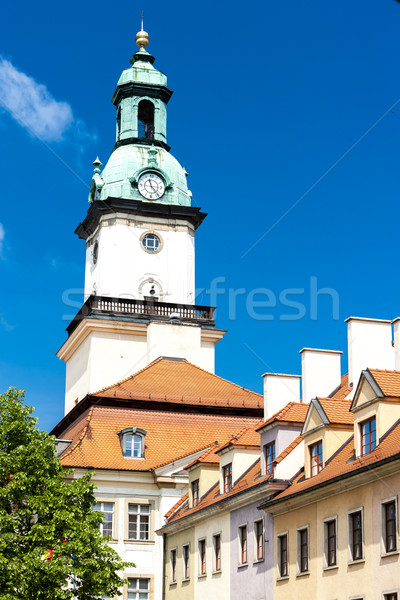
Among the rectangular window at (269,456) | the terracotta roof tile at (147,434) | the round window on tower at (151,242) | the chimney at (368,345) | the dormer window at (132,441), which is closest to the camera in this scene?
the chimney at (368,345)

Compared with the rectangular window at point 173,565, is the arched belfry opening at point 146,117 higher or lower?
higher

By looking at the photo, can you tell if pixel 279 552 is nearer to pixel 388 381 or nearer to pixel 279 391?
pixel 388 381

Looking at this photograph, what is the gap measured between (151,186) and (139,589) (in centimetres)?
3164

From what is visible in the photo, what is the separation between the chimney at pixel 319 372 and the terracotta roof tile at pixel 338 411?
5.47 meters

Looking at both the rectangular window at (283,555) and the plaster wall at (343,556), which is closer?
the plaster wall at (343,556)

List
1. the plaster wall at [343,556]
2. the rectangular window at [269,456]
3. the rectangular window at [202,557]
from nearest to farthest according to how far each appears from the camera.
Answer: the plaster wall at [343,556] → the rectangular window at [269,456] → the rectangular window at [202,557]

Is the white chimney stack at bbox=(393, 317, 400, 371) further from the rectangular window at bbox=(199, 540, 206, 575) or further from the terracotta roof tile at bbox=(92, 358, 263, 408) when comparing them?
the terracotta roof tile at bbox=(92, 358, 263, 408)

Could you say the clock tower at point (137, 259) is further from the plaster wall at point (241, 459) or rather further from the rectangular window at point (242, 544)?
the rectangular window at point (242, 544)

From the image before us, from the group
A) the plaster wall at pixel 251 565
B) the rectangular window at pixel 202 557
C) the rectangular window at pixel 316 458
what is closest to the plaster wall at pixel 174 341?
the rectangular window at pixel 202 557

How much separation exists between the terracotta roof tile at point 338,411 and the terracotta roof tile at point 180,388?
19070 mm

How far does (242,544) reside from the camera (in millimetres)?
40594

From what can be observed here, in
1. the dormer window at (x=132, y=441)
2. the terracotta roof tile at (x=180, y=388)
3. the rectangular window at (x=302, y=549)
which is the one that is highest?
the terracotta roof tile at (x=180, y=388)

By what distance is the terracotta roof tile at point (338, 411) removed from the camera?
3581 centimetres

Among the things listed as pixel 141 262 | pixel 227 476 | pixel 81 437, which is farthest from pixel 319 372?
pixel 141 262
